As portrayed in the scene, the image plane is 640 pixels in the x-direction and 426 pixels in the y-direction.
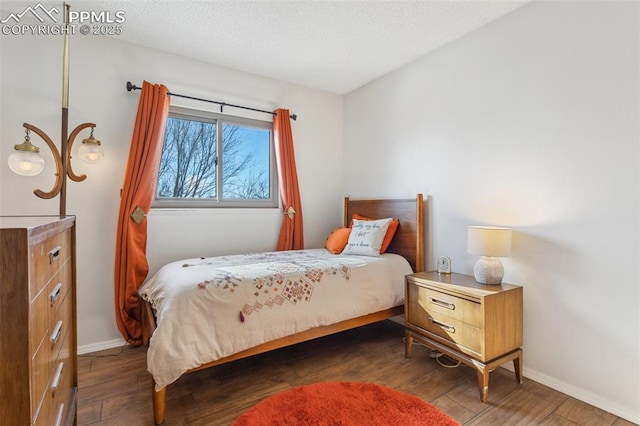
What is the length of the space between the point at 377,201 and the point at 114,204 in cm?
248

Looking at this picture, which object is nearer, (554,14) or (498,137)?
(554,14)

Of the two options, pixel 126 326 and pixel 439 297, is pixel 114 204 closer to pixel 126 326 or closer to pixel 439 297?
pixel 126 326

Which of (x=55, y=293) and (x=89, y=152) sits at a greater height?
(x=89, y=152)

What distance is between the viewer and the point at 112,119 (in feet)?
8.54

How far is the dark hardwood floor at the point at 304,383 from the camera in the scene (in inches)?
67.8

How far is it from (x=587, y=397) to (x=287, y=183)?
290 cm

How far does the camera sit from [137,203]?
8.50 ft

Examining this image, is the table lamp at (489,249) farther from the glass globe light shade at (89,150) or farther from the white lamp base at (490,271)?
the glass globe light shade at (89,150)

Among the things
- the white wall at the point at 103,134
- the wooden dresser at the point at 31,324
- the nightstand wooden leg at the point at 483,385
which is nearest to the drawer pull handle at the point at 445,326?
the nightstand wooden leg at the point at 483,385

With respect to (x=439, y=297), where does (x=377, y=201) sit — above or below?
above

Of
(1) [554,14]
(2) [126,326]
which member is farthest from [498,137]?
(2) [126,326]

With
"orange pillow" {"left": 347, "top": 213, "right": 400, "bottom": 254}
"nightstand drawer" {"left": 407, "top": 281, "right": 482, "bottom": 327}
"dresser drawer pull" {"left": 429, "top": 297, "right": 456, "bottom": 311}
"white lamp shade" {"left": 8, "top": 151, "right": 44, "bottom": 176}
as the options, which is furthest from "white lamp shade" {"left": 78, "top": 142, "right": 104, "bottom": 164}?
"dresser drawer pull" {"left": 429, "top": 297, "right": 456, "bottom": 311}

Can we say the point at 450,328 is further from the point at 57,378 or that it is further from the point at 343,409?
the point at 57,378

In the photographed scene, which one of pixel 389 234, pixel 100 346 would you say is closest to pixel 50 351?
pixel 100 346
